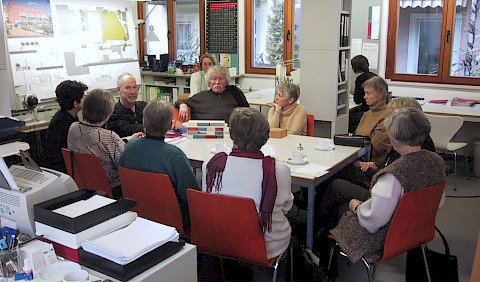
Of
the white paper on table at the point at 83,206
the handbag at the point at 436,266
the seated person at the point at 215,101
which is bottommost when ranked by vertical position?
Result: the handbag at the point at 436,266

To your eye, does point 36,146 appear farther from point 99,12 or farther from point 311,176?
point 311,176

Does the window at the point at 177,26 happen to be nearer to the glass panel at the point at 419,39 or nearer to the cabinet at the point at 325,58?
the glass panel at the point at 419,39

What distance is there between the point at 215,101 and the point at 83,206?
2668mm

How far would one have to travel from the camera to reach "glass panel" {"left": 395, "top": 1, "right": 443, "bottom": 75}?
19.6 ft

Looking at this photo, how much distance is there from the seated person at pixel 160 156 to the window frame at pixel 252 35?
4099mm

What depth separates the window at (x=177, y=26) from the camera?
7.78m

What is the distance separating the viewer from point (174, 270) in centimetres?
173

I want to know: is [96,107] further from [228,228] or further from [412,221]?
[412,221]

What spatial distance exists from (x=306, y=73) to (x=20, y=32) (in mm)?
2930

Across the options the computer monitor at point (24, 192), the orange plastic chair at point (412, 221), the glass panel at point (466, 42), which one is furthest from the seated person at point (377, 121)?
the glass panel at point (466, 42)

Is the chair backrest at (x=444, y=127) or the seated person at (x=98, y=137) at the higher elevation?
the seated person at (x=98, y=137)

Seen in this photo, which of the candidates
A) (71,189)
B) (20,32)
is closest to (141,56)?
(20,32)

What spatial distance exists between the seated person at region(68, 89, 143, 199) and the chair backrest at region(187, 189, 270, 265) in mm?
888

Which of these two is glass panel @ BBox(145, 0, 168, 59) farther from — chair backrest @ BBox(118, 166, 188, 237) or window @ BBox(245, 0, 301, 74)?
chair backrest @ BBox(118, 166, 188, 237)
